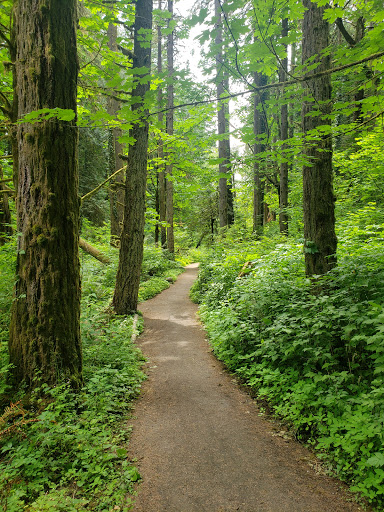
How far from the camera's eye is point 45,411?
299cm

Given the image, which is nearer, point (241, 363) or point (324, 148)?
point (324, 148)

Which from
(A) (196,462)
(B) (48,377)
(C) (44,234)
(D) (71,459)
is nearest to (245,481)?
(A) (196,462)

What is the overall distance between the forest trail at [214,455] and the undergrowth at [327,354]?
0.91 ft

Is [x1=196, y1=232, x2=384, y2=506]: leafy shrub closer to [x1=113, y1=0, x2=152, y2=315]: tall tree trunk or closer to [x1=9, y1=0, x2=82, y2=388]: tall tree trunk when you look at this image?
[x1=9, y1=0, x2=82, y2=388]: tall tree trunk

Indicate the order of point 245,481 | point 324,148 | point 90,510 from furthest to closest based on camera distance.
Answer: point 324,148
point 245,481
point 90,510

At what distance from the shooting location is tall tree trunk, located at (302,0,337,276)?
4.61 meters

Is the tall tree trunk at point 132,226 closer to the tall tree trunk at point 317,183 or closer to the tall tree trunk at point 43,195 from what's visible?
the tall tree trunk at point 43,195

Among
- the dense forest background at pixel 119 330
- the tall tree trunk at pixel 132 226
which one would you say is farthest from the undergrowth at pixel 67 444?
the tall tree trunk at pixel 132 226

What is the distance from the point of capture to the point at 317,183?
483 centimetres

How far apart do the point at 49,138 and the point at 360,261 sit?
4.96 m

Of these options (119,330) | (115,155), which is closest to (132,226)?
(119,330)

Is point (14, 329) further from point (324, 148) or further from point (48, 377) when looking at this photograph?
point (324, 148)

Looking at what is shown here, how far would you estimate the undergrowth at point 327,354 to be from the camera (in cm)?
272

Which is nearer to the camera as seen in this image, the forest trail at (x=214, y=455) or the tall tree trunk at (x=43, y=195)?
the forest trail at (x=214, y=455)
